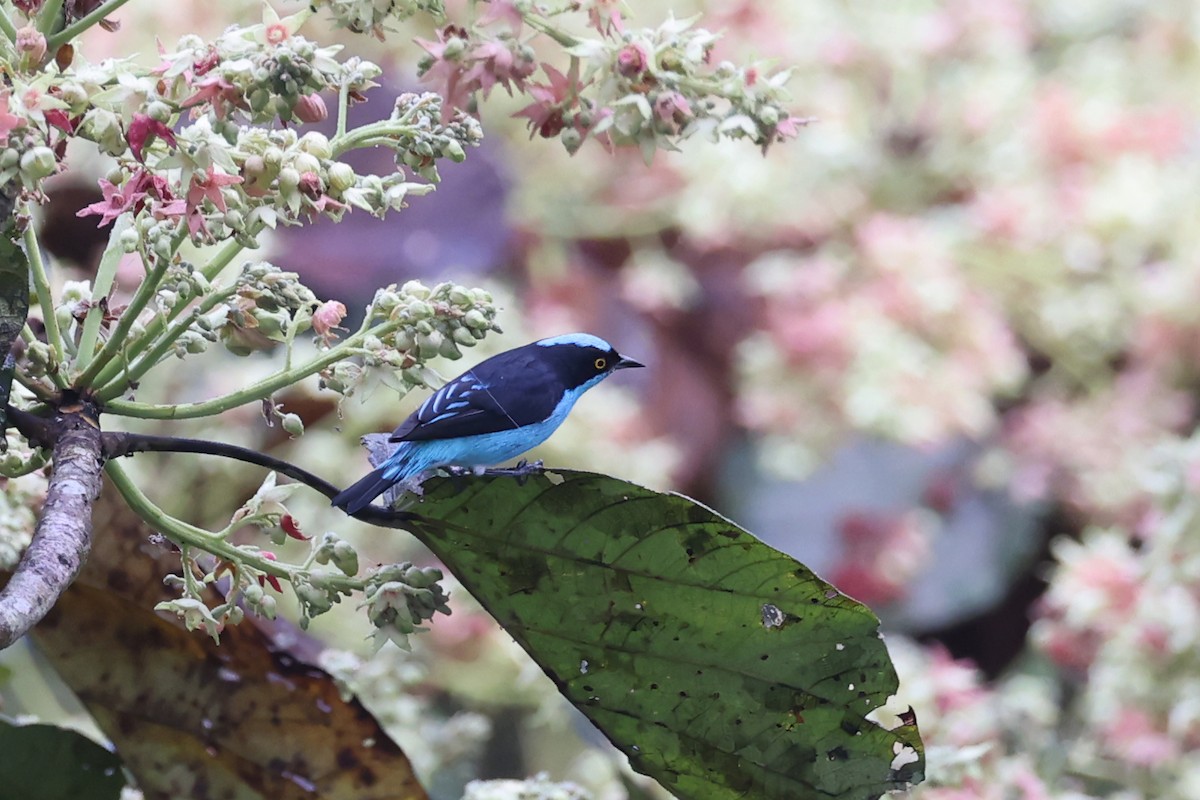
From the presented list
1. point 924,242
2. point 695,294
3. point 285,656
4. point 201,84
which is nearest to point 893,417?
point 924,242

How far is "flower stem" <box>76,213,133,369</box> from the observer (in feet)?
1.51

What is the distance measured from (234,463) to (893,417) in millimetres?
890

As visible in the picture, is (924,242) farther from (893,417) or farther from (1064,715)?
(1064,715)

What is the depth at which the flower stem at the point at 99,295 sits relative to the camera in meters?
0.46

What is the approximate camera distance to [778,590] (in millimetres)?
492

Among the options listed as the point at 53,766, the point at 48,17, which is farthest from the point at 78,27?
the point at 53,766

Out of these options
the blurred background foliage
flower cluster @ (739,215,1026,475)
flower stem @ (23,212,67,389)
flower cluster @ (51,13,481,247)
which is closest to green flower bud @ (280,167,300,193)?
flower cluster @ (51,13,481,247)

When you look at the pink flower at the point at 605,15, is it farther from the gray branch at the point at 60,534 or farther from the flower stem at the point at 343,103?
the gray branch at the point at 60,534

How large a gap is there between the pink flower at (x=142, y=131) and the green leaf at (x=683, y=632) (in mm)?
176

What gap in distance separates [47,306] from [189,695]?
23 cm

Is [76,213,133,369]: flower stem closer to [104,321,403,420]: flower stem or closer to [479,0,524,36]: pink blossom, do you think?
[104,321,403,420]: flower stem

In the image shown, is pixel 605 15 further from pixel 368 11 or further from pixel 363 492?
pixel 363 492

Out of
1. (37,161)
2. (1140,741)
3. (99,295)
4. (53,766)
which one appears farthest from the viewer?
(1140,741)

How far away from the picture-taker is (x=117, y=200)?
0.43m
